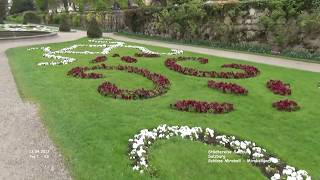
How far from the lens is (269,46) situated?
62.6ft

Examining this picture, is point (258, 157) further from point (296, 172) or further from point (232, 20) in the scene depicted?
point (232, 20)

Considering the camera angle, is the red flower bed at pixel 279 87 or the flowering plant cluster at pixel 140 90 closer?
the flowering plant cluster at pixel 140 90

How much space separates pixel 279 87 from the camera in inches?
420

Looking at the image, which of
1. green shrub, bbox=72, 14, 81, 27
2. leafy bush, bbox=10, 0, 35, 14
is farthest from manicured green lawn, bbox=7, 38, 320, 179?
leafy bush, bbox=10, 0, 35, 14

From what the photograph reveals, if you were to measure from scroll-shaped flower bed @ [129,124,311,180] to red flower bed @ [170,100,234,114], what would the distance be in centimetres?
116

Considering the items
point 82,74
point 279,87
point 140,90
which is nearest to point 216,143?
point 140,90

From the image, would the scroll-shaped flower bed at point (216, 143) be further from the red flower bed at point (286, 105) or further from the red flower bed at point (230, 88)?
the red flower bed at point (230, 88)

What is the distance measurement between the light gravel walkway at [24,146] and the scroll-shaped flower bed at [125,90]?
1.89 meters

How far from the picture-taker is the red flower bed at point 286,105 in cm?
894

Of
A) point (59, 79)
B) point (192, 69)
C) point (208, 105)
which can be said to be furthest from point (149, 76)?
point (208, 105)

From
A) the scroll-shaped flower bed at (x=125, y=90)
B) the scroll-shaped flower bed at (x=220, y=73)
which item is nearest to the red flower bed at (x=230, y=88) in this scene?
the scroll-shaped flower bed at (x=125, y=90)

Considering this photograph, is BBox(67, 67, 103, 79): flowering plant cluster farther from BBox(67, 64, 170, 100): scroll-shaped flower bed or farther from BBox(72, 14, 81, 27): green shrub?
BBox(72, 14, 81, 27): green shrub

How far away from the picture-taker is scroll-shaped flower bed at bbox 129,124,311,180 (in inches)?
233

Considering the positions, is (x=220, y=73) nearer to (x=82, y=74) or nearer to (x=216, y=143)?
(x=82, y=74)
